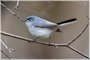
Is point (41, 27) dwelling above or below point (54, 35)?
above

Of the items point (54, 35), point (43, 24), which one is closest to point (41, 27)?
point (43, 24)

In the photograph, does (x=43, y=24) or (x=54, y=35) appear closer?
(x=43, y=24)

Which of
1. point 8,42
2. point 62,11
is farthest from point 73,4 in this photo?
point 8,42

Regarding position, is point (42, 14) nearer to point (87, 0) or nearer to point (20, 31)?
point (20, 31)

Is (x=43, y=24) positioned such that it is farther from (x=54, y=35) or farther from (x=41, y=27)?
(x=54, y=35)

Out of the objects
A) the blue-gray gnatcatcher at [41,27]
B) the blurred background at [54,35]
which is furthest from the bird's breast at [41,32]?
the blurred background at [54,35]

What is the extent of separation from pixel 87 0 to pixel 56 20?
56 cm

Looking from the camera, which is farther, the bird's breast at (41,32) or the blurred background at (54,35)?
the blurred background at (54,35)

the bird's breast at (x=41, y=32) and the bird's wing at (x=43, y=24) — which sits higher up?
the bird's wing at (x=43, y=24)

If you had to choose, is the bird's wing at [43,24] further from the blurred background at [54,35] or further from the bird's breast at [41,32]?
the blurred background at [54,35]

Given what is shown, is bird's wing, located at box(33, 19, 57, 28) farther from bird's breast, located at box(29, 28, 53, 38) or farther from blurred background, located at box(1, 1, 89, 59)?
blurred background, located at box(1, 1, 89, 59)

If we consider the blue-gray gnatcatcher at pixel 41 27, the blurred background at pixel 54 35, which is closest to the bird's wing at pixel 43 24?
the blue-gray gnatcatcher at pixel 41 27

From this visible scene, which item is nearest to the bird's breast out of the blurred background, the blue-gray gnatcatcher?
the blue-gray gnatcatcher

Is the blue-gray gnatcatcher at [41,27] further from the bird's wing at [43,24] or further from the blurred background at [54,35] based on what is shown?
the blurred background at [54,35]
